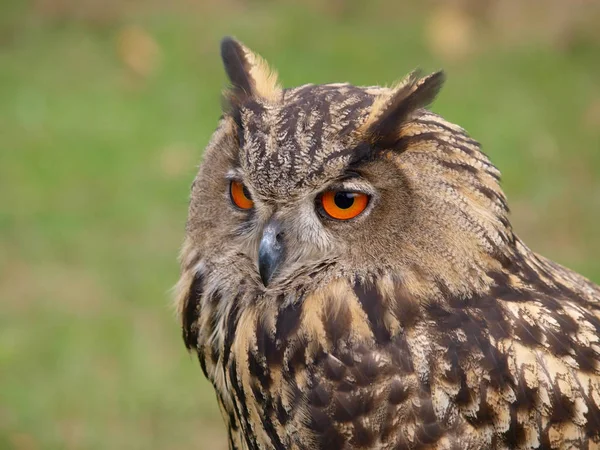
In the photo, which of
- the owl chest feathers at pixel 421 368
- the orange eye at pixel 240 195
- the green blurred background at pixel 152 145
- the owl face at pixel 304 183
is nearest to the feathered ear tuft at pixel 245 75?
the owl face at pixel 304 183

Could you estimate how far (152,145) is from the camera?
5.66 m

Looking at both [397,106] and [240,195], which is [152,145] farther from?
[397,106]

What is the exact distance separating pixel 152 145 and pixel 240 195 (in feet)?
12.5

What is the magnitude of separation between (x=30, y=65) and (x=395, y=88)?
498 centimetres

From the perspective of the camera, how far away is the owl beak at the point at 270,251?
1.89m

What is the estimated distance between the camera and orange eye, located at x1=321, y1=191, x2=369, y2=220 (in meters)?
1.82

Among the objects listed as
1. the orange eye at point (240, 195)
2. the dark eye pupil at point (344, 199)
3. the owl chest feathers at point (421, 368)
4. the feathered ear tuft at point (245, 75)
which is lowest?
the owl chest feathers at point (421, 368)

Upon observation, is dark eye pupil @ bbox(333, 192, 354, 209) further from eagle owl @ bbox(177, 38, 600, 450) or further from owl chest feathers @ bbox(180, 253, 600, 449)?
owl chest feathers @ bbox(180, 253, 600, 449)

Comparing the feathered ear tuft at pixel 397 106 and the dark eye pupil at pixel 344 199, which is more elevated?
the feathered ear tuft at pixel 397 106

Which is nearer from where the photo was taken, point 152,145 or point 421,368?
point 421,368

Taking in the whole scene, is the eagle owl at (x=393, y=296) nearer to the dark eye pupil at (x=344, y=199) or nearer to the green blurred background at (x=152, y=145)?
the dark eye pupil at (x=344, y=199)

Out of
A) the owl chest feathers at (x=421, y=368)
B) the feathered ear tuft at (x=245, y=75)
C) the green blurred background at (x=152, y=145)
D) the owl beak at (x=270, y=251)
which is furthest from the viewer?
the green blurred background at (x=152, y=145)

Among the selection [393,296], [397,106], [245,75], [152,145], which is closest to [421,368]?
[393,296]

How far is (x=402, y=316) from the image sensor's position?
1.82 metres
